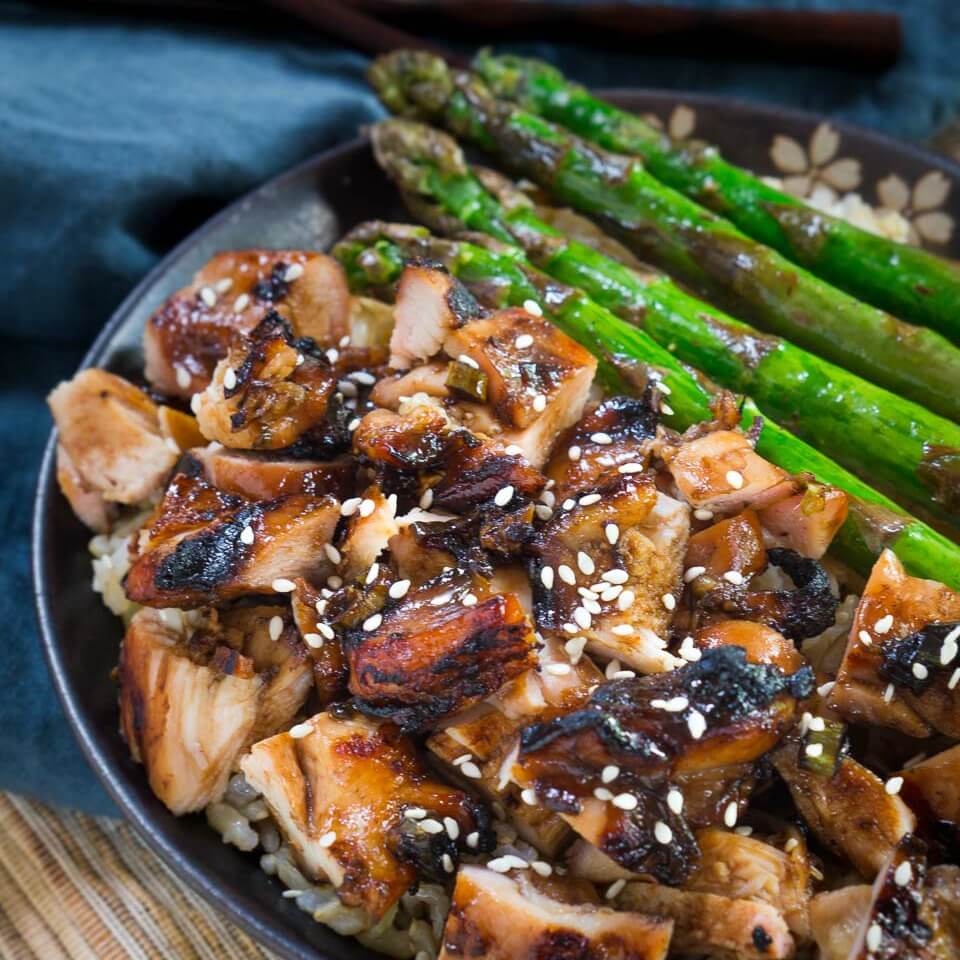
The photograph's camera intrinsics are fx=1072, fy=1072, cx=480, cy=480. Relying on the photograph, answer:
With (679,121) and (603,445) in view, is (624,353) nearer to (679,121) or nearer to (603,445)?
(603,445)

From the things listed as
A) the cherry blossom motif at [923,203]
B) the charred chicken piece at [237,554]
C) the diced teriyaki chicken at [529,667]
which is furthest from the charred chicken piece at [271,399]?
the cherry blossom motif at [923,203]

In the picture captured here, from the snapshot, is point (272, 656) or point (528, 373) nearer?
point (272, 656)

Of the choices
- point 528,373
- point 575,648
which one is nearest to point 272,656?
point 575,648

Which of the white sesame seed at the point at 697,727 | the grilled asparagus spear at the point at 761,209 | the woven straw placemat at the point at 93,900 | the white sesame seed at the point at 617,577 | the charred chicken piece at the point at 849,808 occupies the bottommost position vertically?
the woven straw placemat at the point at 93,900

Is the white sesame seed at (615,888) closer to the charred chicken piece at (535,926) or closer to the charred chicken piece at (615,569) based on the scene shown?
the charred chicken piece at (535,926)

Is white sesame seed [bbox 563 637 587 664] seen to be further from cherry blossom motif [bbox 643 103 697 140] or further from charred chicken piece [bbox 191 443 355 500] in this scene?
cherry blossom motif [bbox 643 103 697 140]
